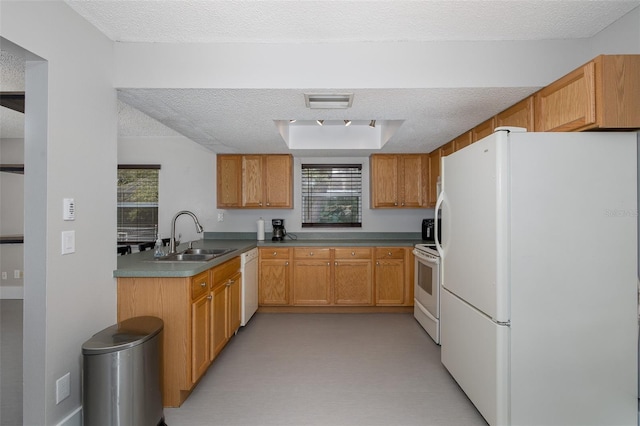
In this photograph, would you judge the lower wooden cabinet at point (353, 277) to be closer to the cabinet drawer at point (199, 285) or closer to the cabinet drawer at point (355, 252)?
the cabinet drawer at point (355, 252)

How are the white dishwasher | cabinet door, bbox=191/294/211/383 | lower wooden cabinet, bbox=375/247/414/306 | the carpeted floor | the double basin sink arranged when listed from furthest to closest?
1. lower wooden cabinet, bbox=375/247/414/306
2. the white dishwasher
3. the double basin sink
4. cabinet door, bbox=191/294/211/383
5. the carpeted floor

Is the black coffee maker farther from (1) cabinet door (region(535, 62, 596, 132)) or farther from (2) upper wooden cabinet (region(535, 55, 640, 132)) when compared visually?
(2) upper wooden cabinet (region(535, 55, 640, 132))

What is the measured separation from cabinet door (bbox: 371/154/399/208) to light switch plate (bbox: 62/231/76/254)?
3.38 metres

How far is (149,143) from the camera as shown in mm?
4461

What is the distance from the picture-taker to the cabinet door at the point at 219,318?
2502 mm

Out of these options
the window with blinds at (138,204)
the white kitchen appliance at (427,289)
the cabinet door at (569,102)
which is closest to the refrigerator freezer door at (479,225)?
the cabinet door at (569,102)

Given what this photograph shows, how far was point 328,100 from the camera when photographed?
2309 mm

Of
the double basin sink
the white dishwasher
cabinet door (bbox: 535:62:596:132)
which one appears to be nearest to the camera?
cabinet door (bbox: 535:62:596:132)

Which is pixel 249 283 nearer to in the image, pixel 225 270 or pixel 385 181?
pixel 225 270

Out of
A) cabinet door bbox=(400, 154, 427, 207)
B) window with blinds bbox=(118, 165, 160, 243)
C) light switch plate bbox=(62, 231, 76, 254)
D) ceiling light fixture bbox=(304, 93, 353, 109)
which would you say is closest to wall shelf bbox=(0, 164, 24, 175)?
light switch plate bbox=(62, 231, 76, 254)

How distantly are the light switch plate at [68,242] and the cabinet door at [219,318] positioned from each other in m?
1.02

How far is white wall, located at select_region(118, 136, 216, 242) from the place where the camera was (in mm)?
4449

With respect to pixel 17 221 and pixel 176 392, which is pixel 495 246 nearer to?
pixel 176 392

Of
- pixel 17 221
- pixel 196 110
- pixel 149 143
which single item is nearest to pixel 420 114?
pixel 196 110
